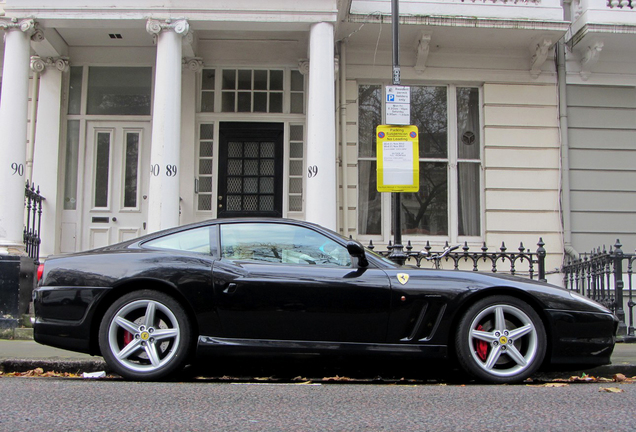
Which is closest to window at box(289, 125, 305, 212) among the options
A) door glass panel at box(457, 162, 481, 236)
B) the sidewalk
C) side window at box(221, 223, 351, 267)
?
door glass panel at box(457, 162, 481, 236)

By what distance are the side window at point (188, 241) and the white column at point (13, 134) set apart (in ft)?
14.9

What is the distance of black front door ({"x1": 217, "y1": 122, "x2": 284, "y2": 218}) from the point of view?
12.0 metres

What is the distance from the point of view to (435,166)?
12.5 meters

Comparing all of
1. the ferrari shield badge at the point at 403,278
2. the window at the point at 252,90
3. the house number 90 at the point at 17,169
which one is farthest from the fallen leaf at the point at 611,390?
the window at the point at 252,90

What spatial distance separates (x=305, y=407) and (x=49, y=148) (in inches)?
351

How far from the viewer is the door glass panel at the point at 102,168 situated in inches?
473

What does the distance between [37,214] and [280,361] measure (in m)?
7.50

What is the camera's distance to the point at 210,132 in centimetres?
1220

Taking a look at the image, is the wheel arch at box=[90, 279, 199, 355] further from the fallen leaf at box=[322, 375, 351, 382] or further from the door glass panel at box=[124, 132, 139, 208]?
the door glass panel at box=[124, 132, 139, 208]

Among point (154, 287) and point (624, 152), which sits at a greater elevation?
point (624, 152)

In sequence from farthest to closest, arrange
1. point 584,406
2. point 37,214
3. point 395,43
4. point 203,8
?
point 37,214 < point 203,8 < point 395,43 < point 584,406

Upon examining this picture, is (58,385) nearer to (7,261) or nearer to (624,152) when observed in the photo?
(7,261)

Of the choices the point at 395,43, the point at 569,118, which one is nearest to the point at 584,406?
the point at 395,43

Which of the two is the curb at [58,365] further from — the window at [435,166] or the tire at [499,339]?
the window at [435,166]
